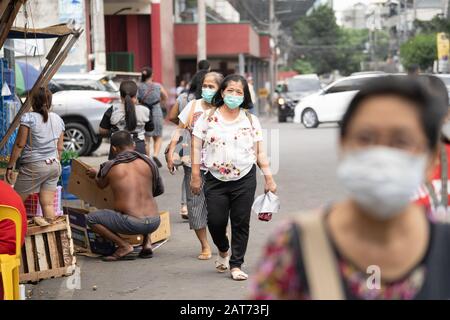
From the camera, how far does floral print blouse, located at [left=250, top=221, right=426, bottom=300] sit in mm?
2232

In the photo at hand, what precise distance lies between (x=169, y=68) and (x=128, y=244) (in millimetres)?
26577

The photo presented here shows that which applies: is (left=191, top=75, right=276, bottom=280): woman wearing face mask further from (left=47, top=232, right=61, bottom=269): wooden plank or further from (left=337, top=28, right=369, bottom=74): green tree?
(left=337, top=28, right=369, bottom=74): green tree

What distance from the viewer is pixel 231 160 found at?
6.91 meters

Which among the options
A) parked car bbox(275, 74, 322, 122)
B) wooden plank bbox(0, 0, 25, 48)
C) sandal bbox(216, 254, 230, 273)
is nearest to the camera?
wooden plank bbox(0, 0, 25, 48)

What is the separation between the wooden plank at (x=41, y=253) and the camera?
6.82 m

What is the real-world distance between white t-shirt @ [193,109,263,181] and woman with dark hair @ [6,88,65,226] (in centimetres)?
228

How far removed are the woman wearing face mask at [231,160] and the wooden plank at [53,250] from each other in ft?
3.85

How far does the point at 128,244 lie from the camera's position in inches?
320

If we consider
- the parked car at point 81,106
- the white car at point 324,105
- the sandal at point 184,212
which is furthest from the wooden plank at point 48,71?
the white car at point 324,105

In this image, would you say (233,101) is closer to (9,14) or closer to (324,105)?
(9,14)

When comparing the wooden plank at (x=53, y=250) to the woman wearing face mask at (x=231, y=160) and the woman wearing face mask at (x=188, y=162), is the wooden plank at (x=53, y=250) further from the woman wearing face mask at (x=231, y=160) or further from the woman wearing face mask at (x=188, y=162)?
the woman wearing face mask at (x=188, y=162)

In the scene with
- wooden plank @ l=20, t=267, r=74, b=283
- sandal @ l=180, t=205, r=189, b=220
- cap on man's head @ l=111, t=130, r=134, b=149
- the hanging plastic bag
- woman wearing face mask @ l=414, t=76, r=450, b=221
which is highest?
woman wearing face mask @ l=414, t=76, r=450, b=221

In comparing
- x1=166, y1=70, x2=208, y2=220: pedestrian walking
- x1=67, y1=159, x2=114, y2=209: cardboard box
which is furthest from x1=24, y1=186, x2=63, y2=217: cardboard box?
x1=166, y1=70, x2=208, y2=220: pedestrian walking
